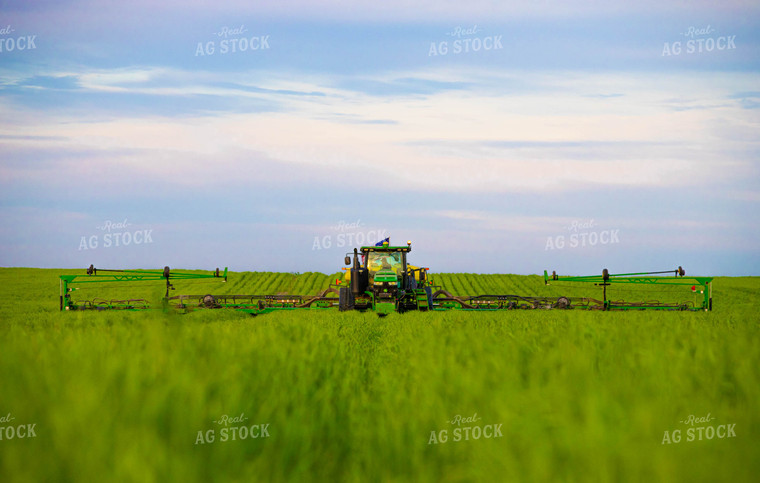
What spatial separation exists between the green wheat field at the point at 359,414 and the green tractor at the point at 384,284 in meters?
16.4

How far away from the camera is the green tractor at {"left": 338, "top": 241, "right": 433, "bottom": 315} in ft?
79.3

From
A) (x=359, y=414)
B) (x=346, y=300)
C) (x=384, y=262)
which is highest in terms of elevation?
(x=384, y=262)

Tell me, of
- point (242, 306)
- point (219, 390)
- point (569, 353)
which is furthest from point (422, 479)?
point (242, 306)

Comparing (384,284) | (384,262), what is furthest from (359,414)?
(384,262)

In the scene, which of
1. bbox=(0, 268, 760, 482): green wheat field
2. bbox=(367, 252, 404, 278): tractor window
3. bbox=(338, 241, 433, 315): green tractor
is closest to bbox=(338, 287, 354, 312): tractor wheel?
bbox=(338, 241, 433, 315): green tractor

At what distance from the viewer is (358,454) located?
186 inches

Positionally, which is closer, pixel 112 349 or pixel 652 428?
pixel 652 428

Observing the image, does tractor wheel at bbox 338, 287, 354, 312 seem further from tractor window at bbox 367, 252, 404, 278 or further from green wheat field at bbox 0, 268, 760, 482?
green wheat field at bbox 0, 268, 760, 482

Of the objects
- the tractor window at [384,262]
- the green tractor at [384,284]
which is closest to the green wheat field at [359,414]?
the green tractor at [384,284]

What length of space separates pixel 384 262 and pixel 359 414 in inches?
807

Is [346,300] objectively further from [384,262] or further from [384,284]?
[384,262]

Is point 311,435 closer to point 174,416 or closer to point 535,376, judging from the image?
point 174,416

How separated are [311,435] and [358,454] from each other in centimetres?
40

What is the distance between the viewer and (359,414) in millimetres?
5566
